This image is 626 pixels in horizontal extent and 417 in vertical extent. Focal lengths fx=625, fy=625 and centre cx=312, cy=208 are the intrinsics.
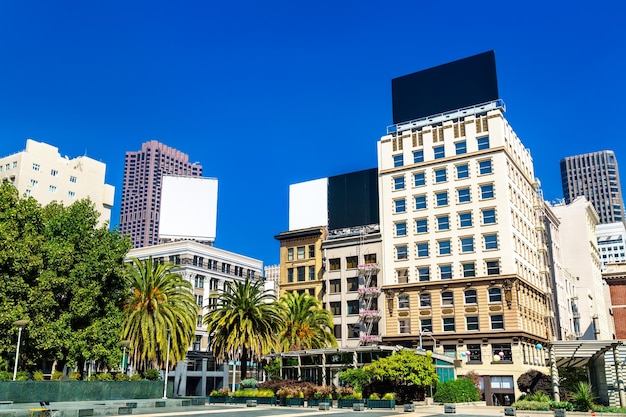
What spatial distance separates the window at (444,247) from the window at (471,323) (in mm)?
8910

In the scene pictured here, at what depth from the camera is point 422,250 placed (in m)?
82.7

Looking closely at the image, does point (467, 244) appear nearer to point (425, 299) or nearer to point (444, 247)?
point (444, 247)

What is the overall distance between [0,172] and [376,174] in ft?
231

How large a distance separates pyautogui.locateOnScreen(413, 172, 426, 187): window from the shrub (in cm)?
2915

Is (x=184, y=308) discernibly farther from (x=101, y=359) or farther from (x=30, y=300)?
(x=30, y=300)

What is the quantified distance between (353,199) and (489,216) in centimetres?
2481

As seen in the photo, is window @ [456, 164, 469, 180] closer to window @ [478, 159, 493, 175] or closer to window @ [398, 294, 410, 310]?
window @ [478, 159, 493, 175]

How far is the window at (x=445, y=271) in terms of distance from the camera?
262 feet

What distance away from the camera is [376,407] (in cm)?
5141

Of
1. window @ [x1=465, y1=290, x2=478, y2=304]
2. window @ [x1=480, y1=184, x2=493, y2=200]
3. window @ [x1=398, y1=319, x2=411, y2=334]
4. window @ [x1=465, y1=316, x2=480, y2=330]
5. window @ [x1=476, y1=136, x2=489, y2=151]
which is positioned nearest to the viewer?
window @ [x1=465, y1=316, x2=480, y2=330]

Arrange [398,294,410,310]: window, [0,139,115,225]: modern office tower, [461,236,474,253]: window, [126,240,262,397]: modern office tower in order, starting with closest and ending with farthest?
1. [461,236,474,253]: window
2. [398,294,410,310]: window
3. [126,240,262,397]: modern office tower
4. [0,139,115,225]: modern office tower

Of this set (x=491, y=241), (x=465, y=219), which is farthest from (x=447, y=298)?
(x=465, y=219)

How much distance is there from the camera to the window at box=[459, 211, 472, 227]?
3162 inches

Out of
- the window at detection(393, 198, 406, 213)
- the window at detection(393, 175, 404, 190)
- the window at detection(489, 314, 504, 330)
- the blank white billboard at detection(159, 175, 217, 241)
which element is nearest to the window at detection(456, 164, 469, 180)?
the window at detection(393, 175, 404, 190)
